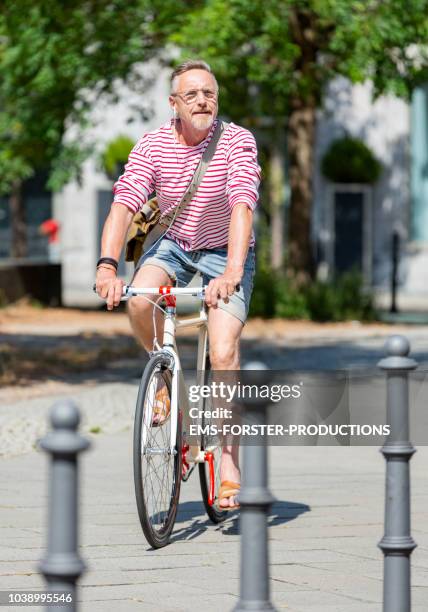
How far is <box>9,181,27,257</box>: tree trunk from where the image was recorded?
1121 inches

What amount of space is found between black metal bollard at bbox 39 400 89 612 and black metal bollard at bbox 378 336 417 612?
1291mm

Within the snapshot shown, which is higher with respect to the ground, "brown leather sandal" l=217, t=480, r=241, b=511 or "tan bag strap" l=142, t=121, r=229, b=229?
"tan bag strap" l=142, t=121, r=229, b=229

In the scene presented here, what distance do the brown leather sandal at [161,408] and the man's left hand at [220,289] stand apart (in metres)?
0.51

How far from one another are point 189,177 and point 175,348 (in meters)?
0.70

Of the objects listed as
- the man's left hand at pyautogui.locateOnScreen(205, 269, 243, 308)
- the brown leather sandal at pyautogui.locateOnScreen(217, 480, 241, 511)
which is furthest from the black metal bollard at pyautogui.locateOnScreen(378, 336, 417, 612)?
the brown leather sandal at pyautogui.locateOnScreen(217, 480, 241, 511)

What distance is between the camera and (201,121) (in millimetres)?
6098

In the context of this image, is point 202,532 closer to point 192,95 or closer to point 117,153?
point 192,95

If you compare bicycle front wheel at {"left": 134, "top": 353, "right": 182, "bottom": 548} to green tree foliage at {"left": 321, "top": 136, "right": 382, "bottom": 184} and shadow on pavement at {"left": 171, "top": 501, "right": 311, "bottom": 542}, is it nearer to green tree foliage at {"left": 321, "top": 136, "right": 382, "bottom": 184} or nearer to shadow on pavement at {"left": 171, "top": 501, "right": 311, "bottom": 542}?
shadow on pavement at {"left": 171, "top": 501, "right": 311, "bottom": 542}

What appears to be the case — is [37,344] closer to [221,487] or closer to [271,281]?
[271,281]

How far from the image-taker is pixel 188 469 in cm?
627

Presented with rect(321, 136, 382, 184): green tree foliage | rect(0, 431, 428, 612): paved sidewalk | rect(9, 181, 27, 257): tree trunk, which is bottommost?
rect(0, 431, 428, 612): paved sidewalk

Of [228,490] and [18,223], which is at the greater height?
[18,223]

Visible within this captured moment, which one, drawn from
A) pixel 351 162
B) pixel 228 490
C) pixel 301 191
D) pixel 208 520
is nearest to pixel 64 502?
pixel 228 490

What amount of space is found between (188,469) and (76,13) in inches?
500
